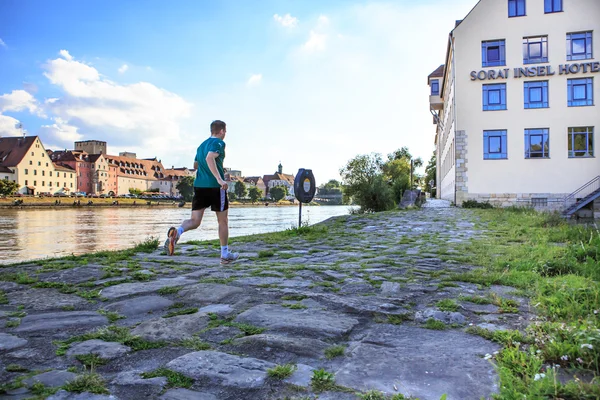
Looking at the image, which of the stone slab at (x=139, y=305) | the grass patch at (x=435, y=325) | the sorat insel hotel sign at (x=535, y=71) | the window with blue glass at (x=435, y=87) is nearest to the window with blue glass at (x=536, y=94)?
the sorat insel hotel sign at (x=535, y=71)

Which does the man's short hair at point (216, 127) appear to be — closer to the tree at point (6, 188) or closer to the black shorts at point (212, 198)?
the black shorts at point (212, 198)

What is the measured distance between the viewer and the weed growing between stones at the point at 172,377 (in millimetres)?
2146

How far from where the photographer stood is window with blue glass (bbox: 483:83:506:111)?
25953mm

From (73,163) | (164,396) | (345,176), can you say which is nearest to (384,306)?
(164,396)

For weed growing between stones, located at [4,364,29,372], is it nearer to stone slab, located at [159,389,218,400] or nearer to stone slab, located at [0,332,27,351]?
stone slab, located at [0,332,27,351]

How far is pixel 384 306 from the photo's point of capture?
11.9 ft

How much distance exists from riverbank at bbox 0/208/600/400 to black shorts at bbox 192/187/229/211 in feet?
2.98

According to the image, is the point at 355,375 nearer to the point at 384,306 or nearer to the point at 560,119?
the point at 384,306

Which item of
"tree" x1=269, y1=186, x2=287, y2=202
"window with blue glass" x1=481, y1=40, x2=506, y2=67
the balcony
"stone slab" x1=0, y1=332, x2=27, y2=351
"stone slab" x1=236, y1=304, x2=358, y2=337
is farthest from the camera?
"tree" x1=269, y1=186, x2=287, y2=202

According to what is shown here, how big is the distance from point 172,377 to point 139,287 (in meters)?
2.41

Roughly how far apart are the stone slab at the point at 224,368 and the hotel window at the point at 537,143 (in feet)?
88.0

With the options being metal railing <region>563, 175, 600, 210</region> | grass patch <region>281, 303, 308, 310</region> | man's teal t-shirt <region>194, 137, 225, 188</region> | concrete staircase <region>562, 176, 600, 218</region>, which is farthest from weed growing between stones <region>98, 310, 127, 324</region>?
metal railing <region>563, 175, 600, 210</region>

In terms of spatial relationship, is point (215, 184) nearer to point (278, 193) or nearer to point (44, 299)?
point (44, 299)

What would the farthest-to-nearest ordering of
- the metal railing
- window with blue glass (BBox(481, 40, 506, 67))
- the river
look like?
1. window with blue glass (BBox(481, 40, 506, 67))
2. the metal railing
3. the river
